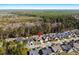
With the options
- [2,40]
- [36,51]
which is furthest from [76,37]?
[2,40]
